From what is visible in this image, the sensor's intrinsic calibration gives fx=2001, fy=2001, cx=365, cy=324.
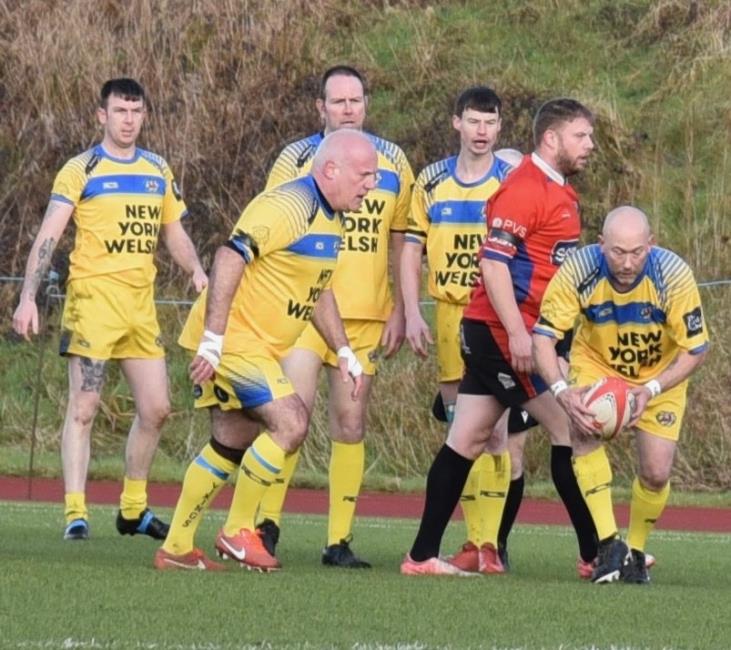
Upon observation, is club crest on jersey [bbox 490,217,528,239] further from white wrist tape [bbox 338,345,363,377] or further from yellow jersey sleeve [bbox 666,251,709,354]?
white wrist tape [bbox 338,345,363,377]

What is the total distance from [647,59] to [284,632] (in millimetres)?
18818

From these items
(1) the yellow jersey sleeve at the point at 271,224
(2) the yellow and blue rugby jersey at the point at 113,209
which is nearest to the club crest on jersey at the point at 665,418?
(1) the yellow jersey sleeve at the point at 271,224

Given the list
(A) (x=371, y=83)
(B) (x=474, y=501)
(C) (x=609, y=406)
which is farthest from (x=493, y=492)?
(A) (x=371, y=83)

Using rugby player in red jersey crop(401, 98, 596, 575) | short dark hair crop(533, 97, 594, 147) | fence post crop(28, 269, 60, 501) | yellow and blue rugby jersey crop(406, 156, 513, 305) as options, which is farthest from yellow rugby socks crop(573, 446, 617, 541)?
fence post crop(28, 269, 60, 501)

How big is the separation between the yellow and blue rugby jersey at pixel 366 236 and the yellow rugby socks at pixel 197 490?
1.53 meters

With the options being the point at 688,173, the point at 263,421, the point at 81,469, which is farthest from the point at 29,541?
the point at 688,173

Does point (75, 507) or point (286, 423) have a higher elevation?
point (286, 423)

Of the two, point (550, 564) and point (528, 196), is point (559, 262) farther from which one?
point (550, 564)

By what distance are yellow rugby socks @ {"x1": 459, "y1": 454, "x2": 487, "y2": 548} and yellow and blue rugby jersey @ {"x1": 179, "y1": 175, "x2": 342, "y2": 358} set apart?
153 cm

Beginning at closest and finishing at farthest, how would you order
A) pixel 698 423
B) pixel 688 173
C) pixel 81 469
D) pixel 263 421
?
pixel 263 421, pixel 81 469, pixel 698 423, pixel 688 173

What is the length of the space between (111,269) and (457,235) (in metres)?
2.26

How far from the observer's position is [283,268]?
8.74m

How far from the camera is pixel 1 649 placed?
6336 millimetres

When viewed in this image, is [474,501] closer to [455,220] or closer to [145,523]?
[455,220]
